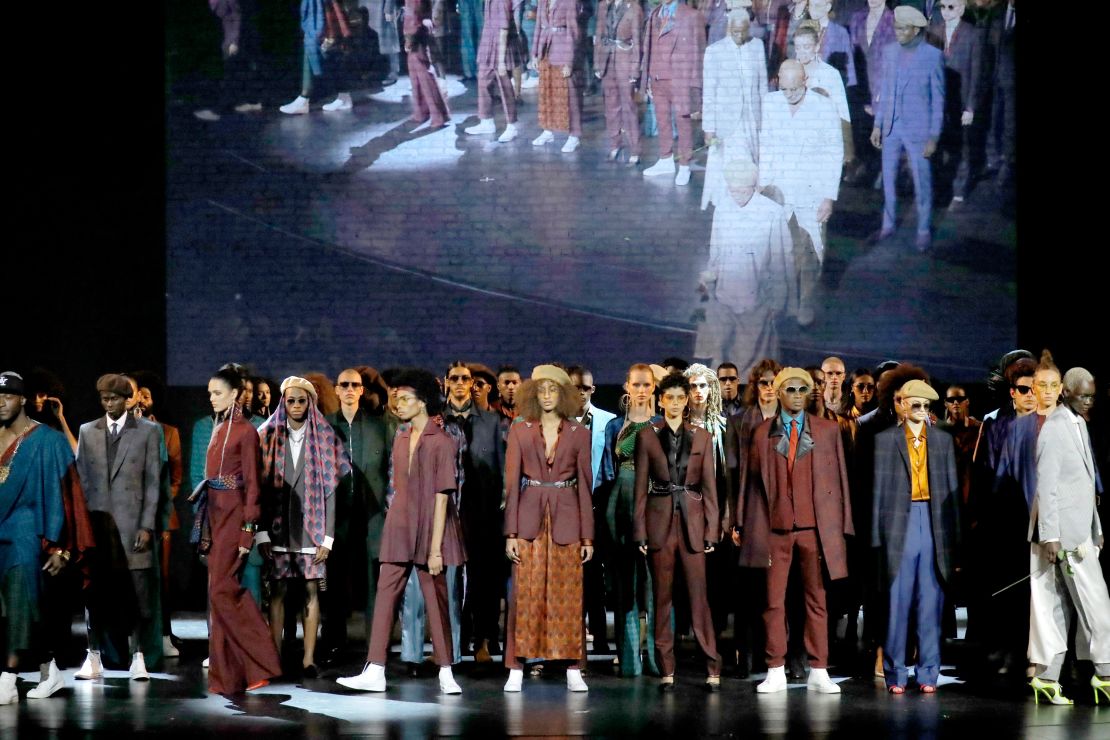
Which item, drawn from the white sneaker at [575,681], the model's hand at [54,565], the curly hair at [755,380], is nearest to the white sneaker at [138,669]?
the model's hand at [54,565]

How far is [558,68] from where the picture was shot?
9.53m

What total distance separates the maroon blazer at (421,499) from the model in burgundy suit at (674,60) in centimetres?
386

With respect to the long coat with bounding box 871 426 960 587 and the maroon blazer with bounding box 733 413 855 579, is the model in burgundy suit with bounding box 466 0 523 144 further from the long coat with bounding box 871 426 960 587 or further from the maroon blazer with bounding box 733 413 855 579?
the long coat with bounding box 871 426 960 587

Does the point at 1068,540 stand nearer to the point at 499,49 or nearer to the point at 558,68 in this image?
the point at 558,68

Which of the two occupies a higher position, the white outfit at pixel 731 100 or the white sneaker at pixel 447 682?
the white outfit at pixel 731 100

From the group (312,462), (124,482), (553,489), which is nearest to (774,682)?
(553,489)

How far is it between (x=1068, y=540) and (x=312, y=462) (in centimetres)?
369

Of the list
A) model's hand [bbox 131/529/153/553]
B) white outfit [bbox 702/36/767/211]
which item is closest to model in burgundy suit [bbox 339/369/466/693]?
model's hand [bbox 131/529/153/553]

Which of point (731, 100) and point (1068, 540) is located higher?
point (731, 100)

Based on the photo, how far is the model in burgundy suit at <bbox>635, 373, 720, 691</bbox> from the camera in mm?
6605

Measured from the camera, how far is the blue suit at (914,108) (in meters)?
9.48

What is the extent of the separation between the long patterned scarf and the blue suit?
15.4ft

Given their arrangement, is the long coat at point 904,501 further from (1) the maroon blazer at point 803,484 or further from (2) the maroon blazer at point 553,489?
(2) the maroon blazer at point 553,489

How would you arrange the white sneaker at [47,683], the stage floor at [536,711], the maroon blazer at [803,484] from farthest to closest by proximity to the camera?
the maroon blazer at [803,484], the white sneaker at [47,683], the stage floor at [536,711]
